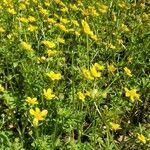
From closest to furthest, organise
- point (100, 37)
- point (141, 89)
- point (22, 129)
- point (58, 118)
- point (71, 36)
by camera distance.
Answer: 1. point (58, 118)
2. point (22, 129)
3. point (141, 89)
4. point (71, 36)
5. point (100, 37)

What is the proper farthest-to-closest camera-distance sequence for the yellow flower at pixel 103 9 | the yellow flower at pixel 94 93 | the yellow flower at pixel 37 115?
the yellow flower at pixel 103 9
the yellow flower at pixel 94 93
the yellow flower at pixel 37 115

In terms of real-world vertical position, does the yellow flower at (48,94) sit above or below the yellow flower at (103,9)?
below

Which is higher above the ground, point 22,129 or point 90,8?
point 90,8

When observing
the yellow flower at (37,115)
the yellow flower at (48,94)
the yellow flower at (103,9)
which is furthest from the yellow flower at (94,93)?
the yellow flower at (103,9)

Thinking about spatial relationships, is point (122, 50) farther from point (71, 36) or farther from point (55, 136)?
point (55, 136)

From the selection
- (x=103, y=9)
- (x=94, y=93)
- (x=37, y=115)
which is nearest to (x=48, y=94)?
(x=37, y=115)

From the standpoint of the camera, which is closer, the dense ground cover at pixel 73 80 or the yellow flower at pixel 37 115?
the yellow flower at pixel 37 115

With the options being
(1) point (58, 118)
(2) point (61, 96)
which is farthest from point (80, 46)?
(1) point (58, 118)

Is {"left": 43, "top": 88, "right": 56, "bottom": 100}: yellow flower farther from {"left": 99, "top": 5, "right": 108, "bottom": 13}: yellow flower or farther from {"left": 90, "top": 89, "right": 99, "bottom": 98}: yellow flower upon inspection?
{"left": 99, "top": 5, "right": 108, "bottom": 13}: yellow flower

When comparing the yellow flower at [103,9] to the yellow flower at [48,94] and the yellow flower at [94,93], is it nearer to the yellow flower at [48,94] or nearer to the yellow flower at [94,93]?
the yellow flower at [94,93]
